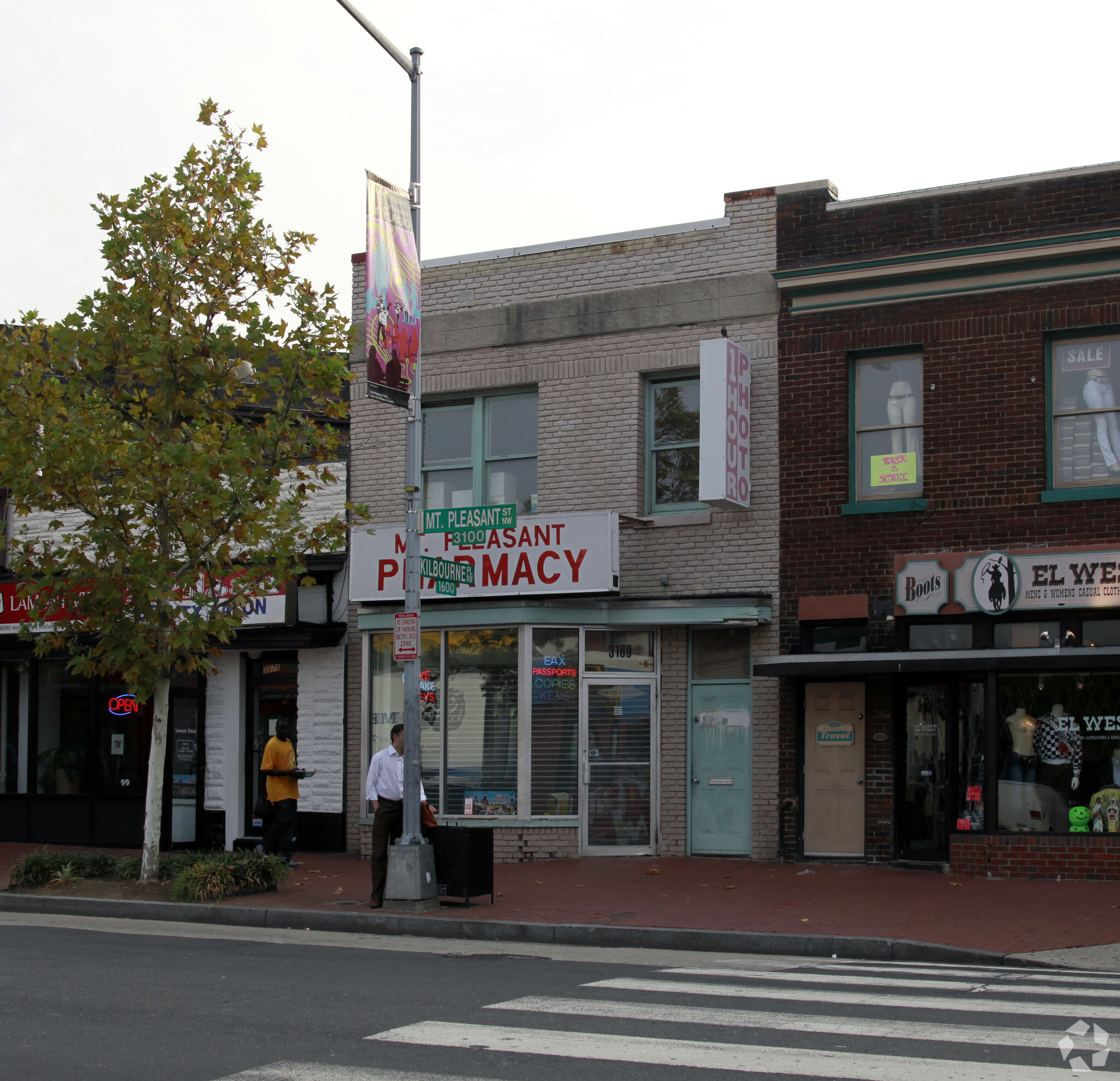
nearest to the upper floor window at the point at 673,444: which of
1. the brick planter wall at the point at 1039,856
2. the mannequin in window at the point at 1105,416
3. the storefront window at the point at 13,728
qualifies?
the mannequin in window at the point at 1105,416

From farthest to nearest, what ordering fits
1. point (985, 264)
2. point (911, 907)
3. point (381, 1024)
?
point (985, 264) → point (911, 907) → point (381, 1024)

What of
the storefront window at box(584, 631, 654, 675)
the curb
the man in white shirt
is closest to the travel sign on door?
the storefront window at box(584, 631, 654, 675)

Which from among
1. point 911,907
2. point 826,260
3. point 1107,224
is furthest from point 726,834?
point 1107,224

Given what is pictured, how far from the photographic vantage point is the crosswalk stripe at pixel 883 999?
306 inches

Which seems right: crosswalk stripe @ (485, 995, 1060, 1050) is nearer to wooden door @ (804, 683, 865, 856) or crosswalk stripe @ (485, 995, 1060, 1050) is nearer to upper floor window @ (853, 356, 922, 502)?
wooden door @ (804, 683, 865, 856)

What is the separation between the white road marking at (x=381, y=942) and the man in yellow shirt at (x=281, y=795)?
320 centimetres

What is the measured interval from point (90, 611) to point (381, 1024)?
842cm

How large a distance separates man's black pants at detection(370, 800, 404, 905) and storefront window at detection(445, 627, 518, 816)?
3.80 m

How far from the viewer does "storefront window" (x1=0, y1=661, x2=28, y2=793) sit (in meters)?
21.5

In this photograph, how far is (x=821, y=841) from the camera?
1642 cm

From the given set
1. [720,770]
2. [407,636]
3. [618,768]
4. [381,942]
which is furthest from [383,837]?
[720,770]

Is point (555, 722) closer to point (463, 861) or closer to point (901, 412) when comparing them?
point (463, 861)

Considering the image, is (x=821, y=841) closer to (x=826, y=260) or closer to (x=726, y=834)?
(x=726, y=834)

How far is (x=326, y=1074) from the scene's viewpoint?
627cm
